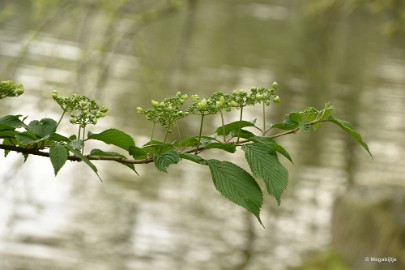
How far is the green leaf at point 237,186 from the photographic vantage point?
107 centimetres

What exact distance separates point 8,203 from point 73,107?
21.2ft

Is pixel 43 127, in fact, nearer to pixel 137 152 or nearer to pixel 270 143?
pixel 137 152

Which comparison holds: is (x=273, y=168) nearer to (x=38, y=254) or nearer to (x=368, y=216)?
(x=368, y=216)

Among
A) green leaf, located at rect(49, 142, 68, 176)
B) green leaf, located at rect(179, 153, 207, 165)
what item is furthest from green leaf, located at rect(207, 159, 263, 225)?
green leaf, located at rect(49, 142, 68, 176)

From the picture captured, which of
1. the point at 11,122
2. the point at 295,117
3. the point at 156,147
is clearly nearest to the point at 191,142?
the point at 156,147

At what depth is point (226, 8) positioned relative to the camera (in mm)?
30562

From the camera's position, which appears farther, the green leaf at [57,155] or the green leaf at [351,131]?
the green leaf at [351,131]

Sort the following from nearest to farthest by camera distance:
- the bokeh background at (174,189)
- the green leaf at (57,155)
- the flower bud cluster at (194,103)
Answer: the green leaf at (57,155) < the flower bud cluster at (194,103) < the bokeh background at (174,189)

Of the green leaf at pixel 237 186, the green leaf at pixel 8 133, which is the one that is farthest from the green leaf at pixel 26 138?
the green leaf at pixel 237 186

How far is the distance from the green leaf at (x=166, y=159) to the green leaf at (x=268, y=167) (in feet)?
0.37

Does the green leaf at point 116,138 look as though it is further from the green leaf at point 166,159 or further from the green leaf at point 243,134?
the green leaf at point 243,134

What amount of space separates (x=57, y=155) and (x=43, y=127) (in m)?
0.14

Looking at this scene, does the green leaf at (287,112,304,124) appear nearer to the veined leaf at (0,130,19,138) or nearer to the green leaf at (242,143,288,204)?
the green leaf at (242,143,288,204)

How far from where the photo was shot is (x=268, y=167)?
3.75 ft
